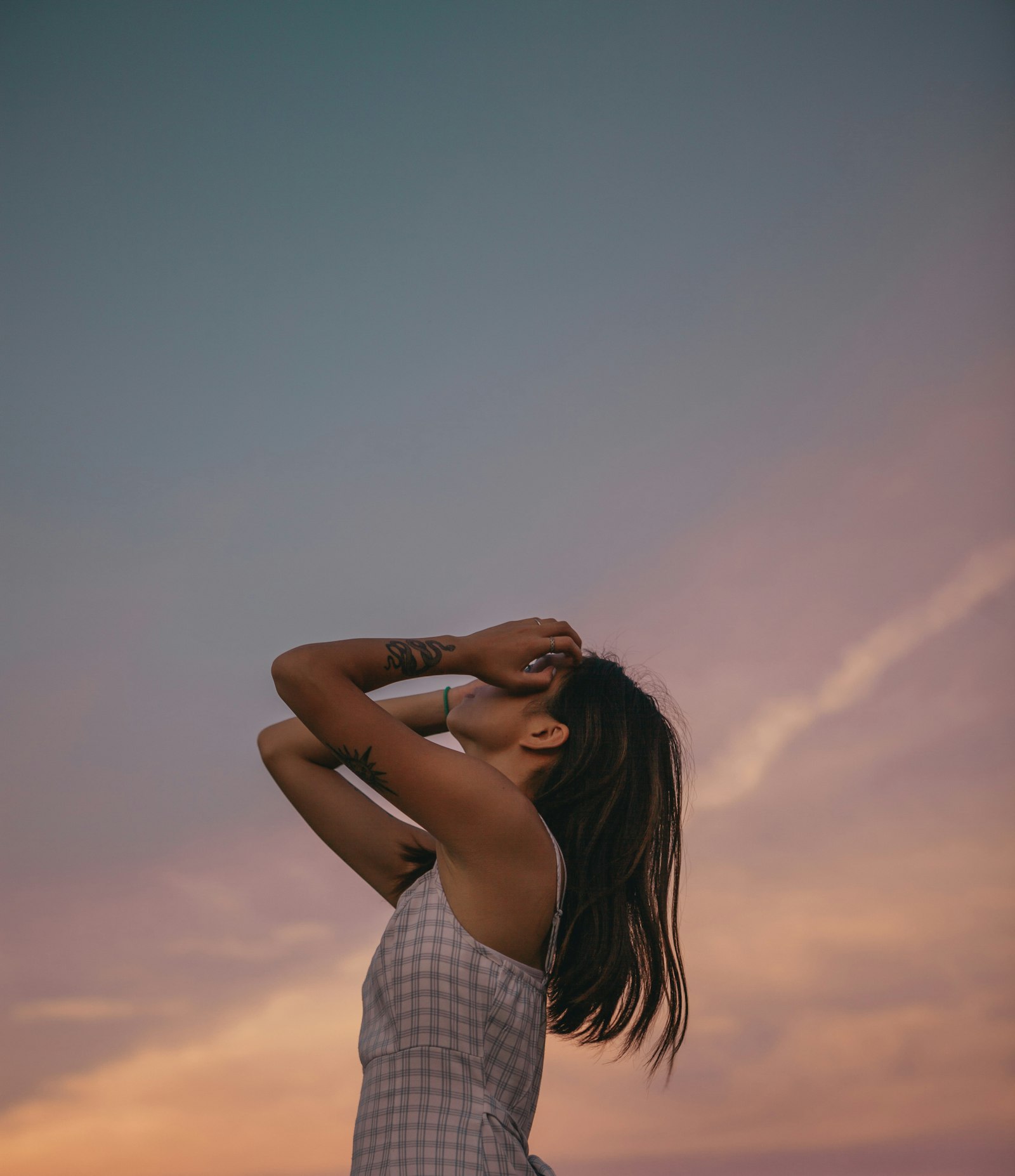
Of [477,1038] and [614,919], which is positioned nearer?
[477,1038]

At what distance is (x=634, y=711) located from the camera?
2.71 metres

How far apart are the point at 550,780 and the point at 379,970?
2.15 ft

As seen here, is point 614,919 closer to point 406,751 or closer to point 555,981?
point 555,981

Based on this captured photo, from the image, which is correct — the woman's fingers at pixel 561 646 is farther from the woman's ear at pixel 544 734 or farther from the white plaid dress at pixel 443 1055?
the white plaid dress at pixel 443 1055

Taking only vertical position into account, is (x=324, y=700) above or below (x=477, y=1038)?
above

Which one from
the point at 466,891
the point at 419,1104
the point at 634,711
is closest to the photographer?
the point at 419,1104

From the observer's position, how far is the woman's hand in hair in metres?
2.56

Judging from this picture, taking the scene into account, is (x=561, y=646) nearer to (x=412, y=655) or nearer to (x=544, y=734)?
(x=544, y=734)

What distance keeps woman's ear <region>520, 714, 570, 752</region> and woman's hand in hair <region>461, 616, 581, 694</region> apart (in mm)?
83

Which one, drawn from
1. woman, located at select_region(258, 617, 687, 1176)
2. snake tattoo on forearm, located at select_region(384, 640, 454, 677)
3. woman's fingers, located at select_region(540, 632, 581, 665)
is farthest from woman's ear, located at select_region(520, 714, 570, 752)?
snake tattoo on forearm, located at select_region(384, 640, 454, 677)

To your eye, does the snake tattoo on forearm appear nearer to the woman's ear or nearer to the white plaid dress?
the woman's ear

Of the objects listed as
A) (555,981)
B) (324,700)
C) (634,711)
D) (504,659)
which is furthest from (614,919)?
(324,700)

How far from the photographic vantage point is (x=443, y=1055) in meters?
2.11

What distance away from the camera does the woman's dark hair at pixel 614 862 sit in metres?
2.48
